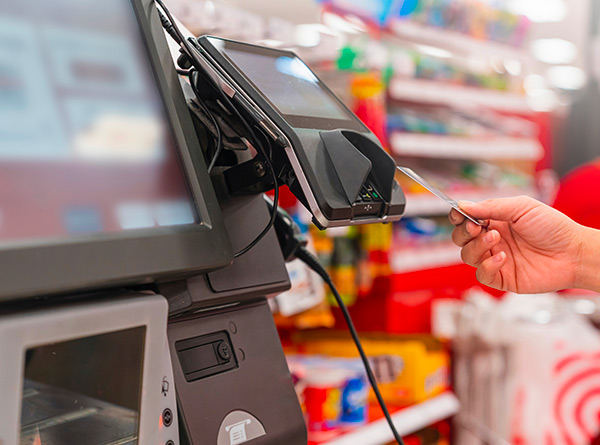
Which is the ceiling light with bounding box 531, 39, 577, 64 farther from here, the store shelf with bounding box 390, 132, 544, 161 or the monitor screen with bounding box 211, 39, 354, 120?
the monitor screen with bounding box 211, 39, 354, 120

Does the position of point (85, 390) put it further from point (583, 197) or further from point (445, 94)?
point (583, 197)

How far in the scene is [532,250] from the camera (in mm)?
1210

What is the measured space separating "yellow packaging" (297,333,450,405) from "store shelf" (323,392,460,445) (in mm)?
35

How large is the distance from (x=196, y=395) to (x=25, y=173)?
0.31 m

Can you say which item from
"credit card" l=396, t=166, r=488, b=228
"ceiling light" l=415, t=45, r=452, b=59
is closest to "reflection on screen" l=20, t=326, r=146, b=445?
"credit card" l=396, t=166, r=488, b=228

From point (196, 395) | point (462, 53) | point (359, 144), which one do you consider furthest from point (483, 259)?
point (462, 53)

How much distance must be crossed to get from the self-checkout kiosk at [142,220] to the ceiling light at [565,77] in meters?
10.6

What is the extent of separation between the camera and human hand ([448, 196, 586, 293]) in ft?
3.63

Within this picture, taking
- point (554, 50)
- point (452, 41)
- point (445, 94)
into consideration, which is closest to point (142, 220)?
point (445, 94)

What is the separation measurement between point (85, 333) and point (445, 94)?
2.31 meters

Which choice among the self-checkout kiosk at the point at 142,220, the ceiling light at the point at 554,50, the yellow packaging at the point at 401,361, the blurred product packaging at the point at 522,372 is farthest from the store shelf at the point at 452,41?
the ceiling light at the point at 554,50

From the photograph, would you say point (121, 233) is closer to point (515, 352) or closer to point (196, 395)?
point (196, 395)

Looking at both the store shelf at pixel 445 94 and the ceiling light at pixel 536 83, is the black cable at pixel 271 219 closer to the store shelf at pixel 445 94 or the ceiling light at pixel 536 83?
the store shelf at pixel 445 94

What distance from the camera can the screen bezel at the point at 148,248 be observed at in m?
0.53
